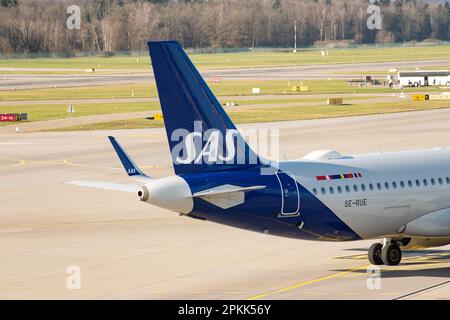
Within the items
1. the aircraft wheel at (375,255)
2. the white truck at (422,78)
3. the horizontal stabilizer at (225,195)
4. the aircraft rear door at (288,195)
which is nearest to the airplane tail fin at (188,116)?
the horizontal stabilizer at (225,195)

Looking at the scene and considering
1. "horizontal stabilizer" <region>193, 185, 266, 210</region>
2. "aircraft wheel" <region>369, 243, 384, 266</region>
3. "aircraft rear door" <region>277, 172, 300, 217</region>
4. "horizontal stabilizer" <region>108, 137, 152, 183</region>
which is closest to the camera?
"horizontal stabilizer" <region>193, 185, 266, 210</region>

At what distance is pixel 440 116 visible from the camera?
124m

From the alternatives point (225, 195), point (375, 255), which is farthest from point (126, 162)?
point (375, 255)

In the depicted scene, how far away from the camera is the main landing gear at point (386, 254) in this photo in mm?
43688

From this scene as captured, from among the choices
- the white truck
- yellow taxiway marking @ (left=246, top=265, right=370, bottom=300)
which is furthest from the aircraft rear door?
the white truck

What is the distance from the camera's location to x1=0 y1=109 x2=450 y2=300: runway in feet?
130

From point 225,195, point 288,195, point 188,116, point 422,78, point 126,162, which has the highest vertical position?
point 188,116

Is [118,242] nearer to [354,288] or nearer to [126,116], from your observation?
[354,288]

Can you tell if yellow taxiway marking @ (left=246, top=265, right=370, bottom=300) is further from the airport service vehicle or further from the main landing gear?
the airport service vehicle

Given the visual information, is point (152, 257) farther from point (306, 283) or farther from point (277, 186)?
point (277, 186)

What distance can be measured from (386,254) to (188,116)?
34.2ft

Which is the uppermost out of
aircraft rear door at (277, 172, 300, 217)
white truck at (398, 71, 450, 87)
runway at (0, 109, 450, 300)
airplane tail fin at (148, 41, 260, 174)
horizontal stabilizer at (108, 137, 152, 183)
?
airplane tail fin at (148, 41, 260, 174)

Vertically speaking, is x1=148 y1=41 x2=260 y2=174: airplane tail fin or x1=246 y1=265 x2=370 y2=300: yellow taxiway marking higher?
x1=148 y1=41 x2=260 y2=174: airplane tail fin

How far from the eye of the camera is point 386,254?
43688mm
